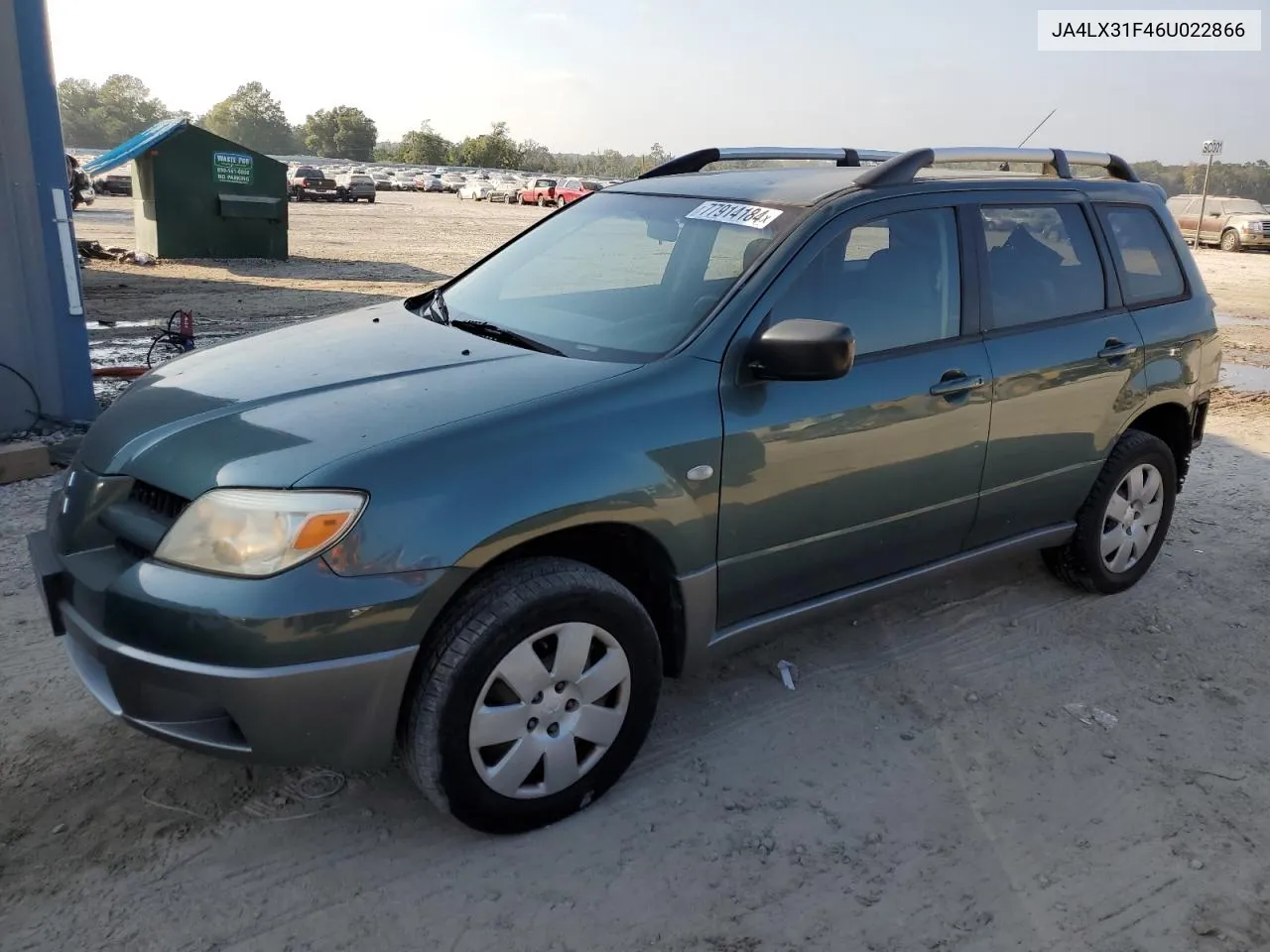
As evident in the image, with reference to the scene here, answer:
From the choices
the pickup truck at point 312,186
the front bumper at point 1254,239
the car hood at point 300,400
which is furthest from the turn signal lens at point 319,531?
the pickup truck at point 312,186

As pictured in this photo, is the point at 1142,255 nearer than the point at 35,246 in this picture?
Yes

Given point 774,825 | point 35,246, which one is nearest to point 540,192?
point 35,246

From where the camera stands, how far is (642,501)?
2770 mm

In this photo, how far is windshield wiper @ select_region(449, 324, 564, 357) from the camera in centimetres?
318

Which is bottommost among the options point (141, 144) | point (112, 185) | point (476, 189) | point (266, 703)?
point (112, 185)

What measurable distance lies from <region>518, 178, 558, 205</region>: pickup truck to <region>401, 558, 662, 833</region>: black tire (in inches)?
1762

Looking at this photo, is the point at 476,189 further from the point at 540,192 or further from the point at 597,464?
the point at 597,464

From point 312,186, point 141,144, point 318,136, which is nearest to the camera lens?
point 141,144

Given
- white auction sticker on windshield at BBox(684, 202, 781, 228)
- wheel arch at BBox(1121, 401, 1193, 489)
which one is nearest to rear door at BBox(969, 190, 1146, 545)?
wheel arch at BBox(1121, 401, 1193, 489)

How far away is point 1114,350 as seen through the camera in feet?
13.4

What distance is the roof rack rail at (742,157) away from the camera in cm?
436

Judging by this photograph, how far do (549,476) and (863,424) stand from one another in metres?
1.17

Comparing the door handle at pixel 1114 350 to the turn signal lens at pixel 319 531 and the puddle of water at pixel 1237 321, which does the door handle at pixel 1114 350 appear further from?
the puddle of water at pixel 1237 321

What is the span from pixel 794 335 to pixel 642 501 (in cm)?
64
